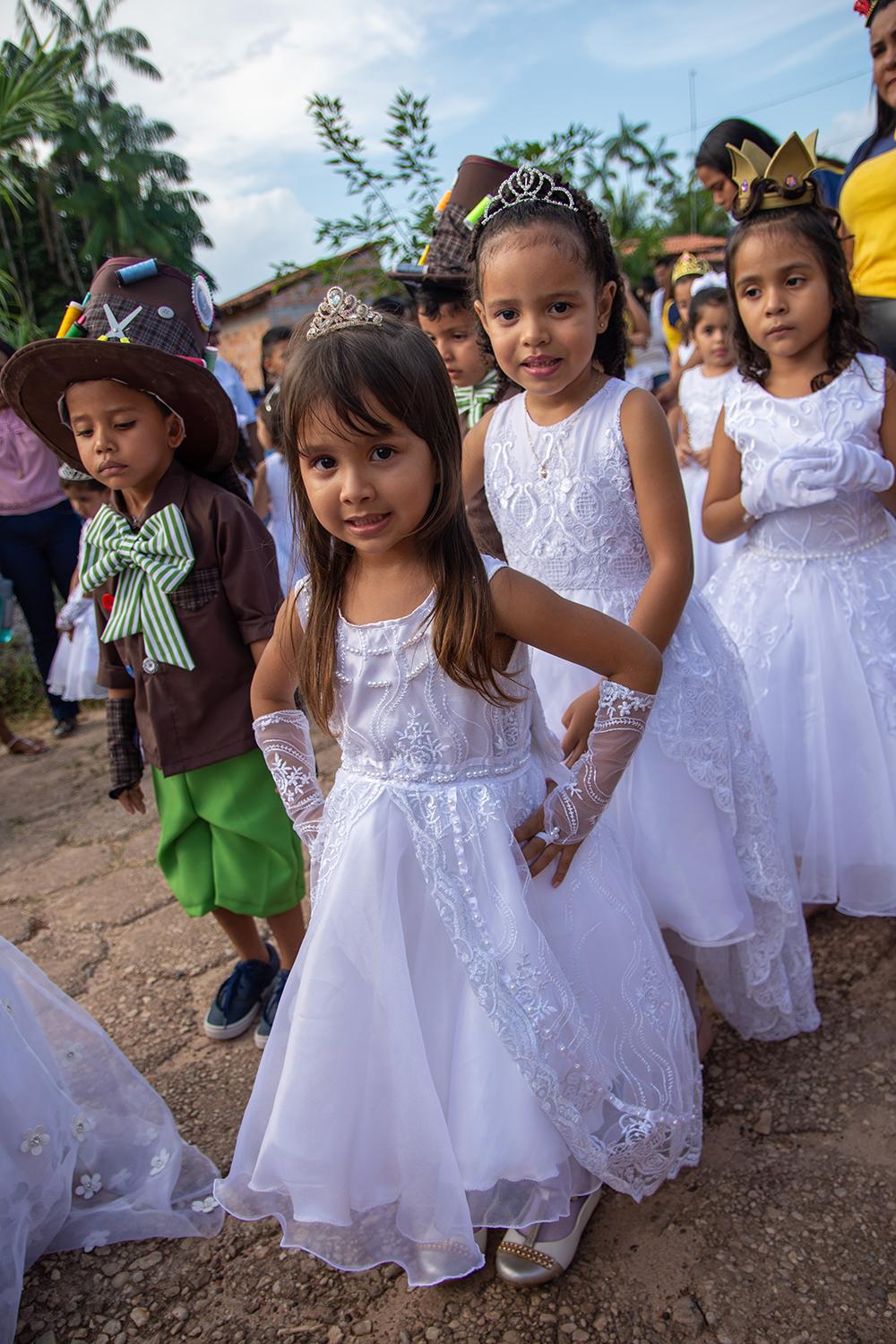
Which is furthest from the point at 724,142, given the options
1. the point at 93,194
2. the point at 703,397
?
the point at 93,194

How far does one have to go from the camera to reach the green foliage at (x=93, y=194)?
2222 cm

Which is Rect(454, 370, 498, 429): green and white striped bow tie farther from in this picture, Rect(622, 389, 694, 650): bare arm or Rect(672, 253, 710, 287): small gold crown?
Rect(672, 253, 710, 287): small gold crown

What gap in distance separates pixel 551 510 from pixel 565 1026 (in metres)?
1.05

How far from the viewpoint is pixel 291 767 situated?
1818 mm

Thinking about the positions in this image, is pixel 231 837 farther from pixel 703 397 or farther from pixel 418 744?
pixel 703 397

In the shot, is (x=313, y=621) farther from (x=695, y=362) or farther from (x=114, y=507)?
(x=695, y=362)

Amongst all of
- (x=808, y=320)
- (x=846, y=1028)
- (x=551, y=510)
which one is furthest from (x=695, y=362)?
(x=846, y=1028)

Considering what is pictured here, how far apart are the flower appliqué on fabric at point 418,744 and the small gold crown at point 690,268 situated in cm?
424

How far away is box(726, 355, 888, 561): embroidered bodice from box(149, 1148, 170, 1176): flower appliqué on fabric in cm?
213

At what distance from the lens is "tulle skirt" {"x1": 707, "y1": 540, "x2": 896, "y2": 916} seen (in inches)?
97.2

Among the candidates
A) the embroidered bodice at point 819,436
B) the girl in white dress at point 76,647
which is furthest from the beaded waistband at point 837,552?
the girl in white dress at point 76,647

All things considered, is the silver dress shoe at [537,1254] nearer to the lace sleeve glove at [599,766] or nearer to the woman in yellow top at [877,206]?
the lace sleeve glove at [599,766]

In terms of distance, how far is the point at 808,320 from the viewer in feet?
7.93

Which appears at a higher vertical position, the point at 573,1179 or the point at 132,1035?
the point at 573,1179
